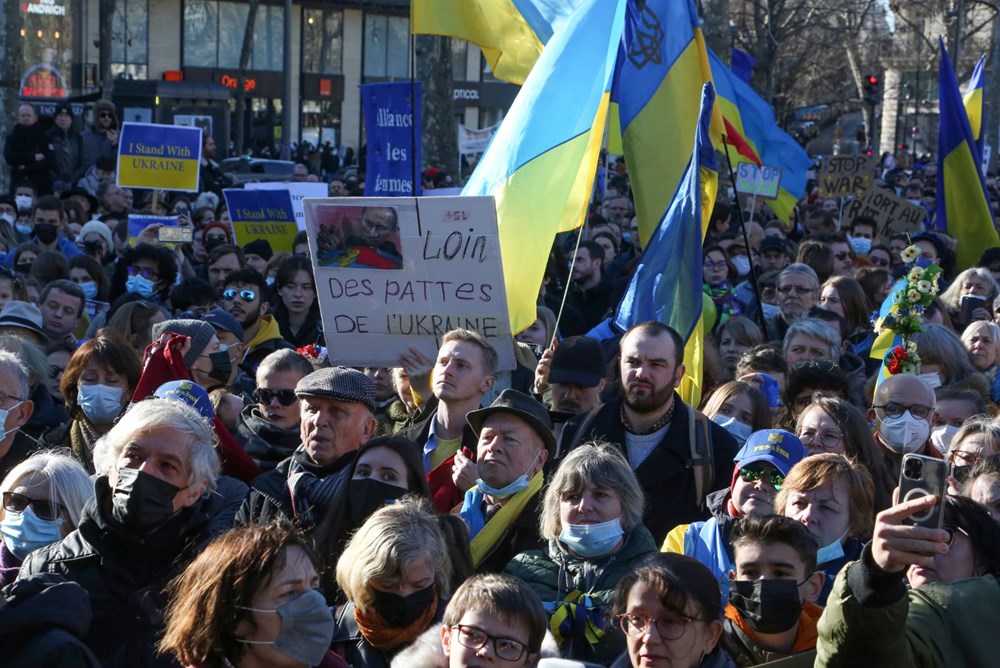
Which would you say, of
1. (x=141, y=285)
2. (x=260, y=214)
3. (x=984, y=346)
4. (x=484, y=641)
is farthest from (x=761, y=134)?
(x=484, y=641)

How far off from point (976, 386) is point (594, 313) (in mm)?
3947

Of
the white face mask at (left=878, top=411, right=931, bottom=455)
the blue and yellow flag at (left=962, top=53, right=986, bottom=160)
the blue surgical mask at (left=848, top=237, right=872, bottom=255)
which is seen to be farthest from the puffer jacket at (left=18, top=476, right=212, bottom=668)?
the blue and yellow flag at (left=962, top=53, right=986, bottom=160)

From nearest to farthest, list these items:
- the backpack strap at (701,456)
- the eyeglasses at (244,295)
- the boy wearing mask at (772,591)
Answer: the boy wearing mask at (772,591) < the backpack strap at (701,456) < the eyeglasses at (244,295)

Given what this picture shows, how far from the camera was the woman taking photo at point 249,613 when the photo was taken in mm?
3357

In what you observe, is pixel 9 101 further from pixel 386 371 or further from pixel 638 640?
pixel 638 640

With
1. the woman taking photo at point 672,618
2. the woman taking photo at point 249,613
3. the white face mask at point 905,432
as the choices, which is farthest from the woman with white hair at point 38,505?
the white face mask at point 905,432

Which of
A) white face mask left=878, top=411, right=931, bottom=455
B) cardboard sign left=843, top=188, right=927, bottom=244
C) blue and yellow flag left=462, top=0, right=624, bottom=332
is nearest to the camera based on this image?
white face mask left=878, top=411, right=931, bottom=455

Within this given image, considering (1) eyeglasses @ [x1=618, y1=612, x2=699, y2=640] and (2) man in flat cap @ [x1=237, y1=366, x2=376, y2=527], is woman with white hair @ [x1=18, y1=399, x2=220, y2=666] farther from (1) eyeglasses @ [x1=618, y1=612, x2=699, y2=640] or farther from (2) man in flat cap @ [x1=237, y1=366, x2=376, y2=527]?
(1) eyeglasses @ [x1=618, y1=612, x2=699, y2=640]

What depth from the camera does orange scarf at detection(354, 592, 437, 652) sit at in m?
4.04

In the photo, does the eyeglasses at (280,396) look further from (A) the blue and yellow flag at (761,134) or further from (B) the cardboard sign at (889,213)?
(B) the cardboard sign at (889,213)

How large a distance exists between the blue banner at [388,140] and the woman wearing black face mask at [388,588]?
23.4ft

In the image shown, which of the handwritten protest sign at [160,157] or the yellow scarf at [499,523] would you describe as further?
the handwritten protest sign at [160,157]

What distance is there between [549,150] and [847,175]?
9.13m

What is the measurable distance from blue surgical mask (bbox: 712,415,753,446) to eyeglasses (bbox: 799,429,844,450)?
0.45 m
